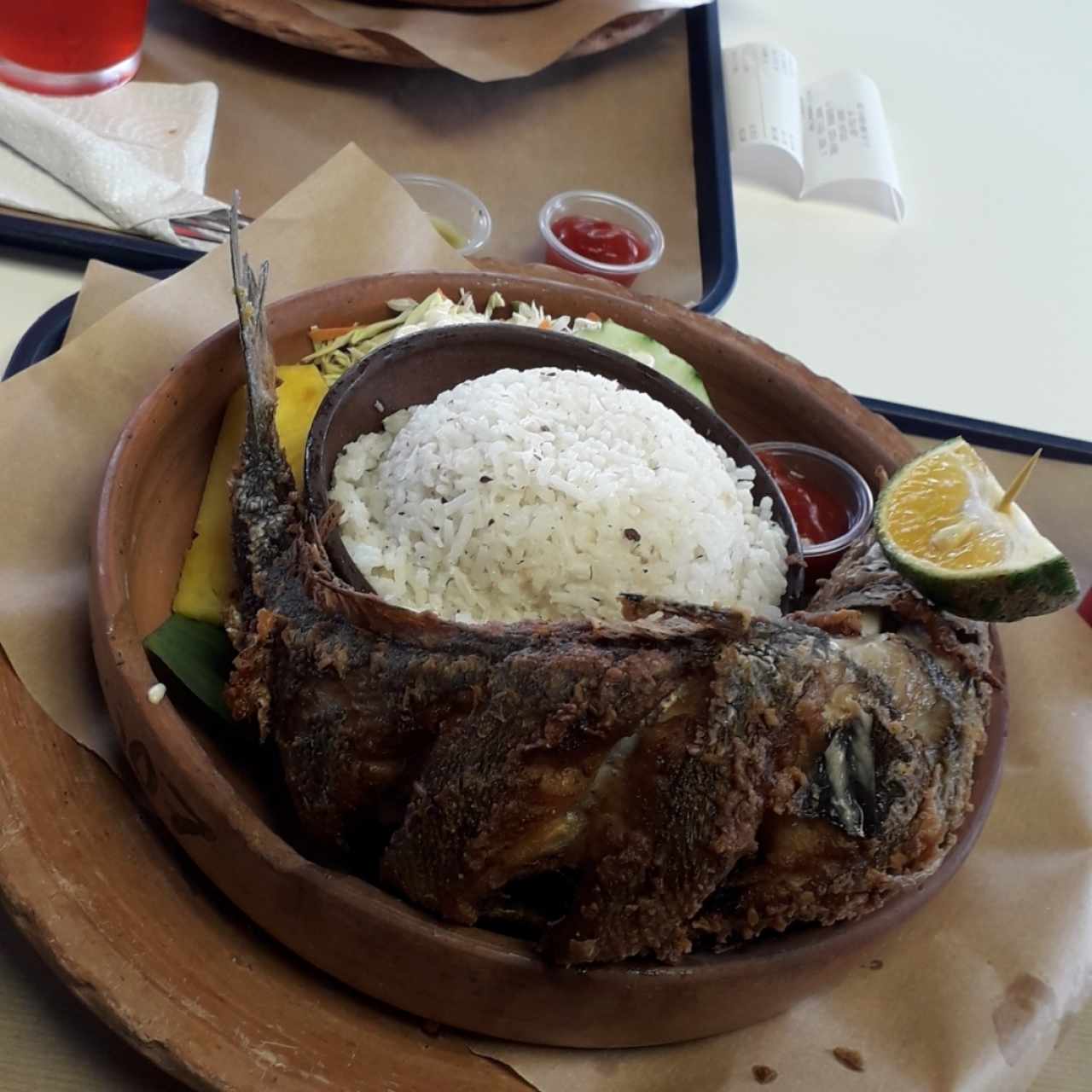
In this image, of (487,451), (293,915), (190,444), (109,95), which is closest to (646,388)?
(487,451)

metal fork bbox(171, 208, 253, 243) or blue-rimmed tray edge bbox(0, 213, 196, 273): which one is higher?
metal fork bbox(171, 208, 253, 243)

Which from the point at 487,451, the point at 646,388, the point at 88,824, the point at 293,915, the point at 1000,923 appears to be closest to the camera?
the point at 293,915

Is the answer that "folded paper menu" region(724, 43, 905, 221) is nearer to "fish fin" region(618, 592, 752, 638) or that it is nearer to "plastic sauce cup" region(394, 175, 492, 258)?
"plastic sauce cup" region(394, 175, 492, 258)

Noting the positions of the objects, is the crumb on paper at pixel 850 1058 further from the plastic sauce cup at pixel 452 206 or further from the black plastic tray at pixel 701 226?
the plastic sauce cup at pixel 452 206

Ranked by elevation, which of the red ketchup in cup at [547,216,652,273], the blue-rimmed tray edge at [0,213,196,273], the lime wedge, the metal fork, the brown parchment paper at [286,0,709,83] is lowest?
the blue-rimmed tray edge at [0,213,196,273]

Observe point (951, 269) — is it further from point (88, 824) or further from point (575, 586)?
point (88, 824)

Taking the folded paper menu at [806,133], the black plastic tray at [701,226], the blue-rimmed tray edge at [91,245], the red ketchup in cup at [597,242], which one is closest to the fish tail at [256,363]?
the black plastic tray at [701,226]

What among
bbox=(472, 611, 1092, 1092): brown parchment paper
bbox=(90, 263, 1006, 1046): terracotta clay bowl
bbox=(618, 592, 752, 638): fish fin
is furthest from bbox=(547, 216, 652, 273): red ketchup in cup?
bbox=(618, 592, 752, 638): fish fin
